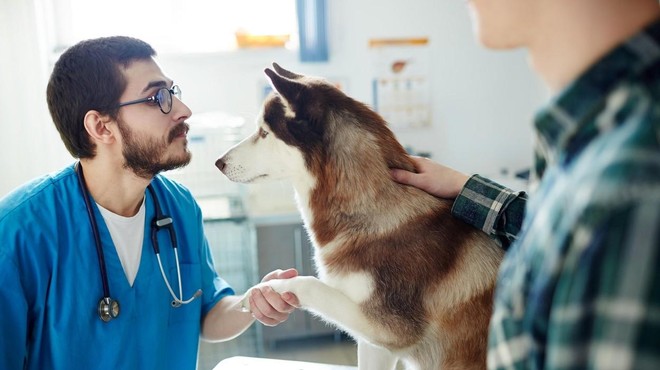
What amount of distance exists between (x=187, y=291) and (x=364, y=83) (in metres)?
2.40

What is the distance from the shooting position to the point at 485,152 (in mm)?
3832

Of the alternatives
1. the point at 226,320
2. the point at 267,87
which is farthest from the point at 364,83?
the point at 226,320

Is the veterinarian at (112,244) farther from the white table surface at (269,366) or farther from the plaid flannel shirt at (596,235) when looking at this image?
the plaid flannel shirt at (596,235)

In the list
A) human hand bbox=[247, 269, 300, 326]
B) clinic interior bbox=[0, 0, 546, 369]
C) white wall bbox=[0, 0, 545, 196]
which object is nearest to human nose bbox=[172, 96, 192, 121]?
human hand bbox=[247, 269, 300, 326]

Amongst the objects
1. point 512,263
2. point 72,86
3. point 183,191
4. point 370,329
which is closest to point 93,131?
point 72,86

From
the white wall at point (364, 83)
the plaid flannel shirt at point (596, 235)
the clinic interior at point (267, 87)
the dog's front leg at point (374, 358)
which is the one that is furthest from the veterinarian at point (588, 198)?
the white wall at point (364, 83)

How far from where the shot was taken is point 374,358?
1.26 m

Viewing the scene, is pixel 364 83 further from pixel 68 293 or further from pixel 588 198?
pixel 588 198

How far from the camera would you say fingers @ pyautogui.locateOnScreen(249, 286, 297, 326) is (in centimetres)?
A: 115

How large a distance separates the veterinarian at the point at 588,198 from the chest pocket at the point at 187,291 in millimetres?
1076

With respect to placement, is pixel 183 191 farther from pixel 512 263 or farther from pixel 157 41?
pixel 157 41

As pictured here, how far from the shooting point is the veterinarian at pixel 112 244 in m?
1.20

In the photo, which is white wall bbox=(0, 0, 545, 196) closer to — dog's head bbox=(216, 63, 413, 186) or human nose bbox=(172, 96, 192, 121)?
human nose bbox=(172, 96, 192, 121)

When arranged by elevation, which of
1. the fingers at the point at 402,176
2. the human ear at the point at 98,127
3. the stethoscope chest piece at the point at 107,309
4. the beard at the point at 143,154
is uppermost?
the human ear at the point at 98,127
